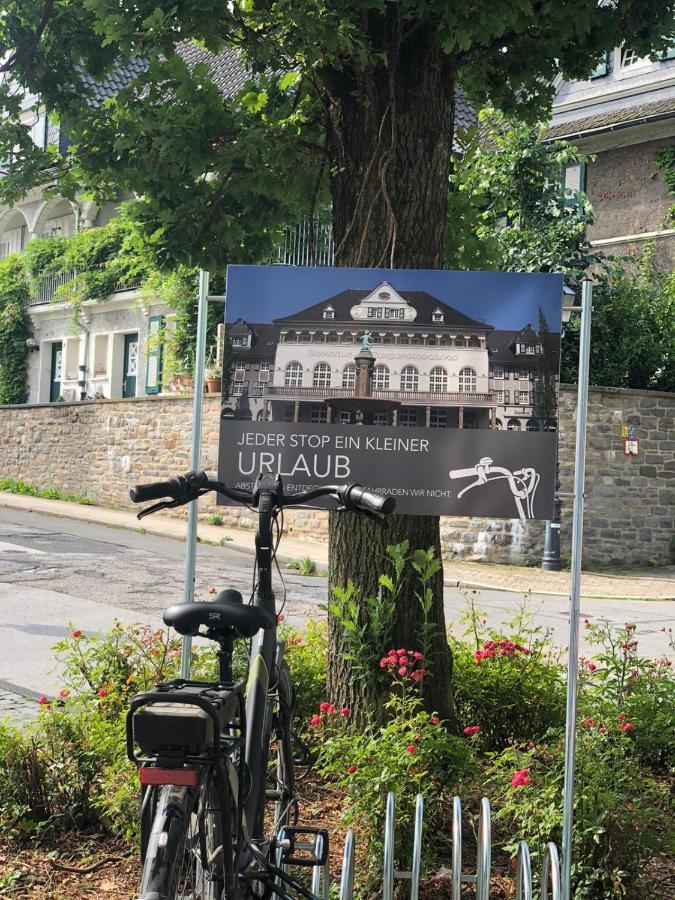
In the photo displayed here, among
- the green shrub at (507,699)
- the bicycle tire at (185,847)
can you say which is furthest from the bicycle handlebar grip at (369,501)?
the green shrub at (507,699)

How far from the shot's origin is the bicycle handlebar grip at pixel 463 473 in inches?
165

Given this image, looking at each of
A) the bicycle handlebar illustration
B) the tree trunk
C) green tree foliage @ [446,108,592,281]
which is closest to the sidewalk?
green tree foliage @ [446,108,592,281]

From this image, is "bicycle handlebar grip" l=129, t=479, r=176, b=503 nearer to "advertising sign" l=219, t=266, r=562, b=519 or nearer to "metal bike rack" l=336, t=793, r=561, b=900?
"advertising sign" l=219, t=266, r=562, b=519

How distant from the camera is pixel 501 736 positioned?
4836mm

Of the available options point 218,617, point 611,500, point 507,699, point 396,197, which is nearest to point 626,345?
point 611,500

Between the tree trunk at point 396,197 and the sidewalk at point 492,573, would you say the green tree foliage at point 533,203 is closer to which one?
the sidewalk at point 492,573

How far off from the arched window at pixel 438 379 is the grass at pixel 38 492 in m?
20.3

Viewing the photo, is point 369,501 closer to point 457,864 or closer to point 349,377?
point 457,864

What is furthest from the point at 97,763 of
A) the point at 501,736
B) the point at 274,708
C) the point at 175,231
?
the point at 175,231

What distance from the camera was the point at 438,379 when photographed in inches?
165

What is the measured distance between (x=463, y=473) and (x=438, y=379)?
0.39 m

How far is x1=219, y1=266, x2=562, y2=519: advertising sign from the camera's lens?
4180 mm

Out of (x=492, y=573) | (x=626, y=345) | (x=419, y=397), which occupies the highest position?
(x=626, y=345)

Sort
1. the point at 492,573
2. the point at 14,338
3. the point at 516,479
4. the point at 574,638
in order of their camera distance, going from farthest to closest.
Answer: the point at 14,338 < the point at 492,573 < the point at 516,479 < the point at 574,638
